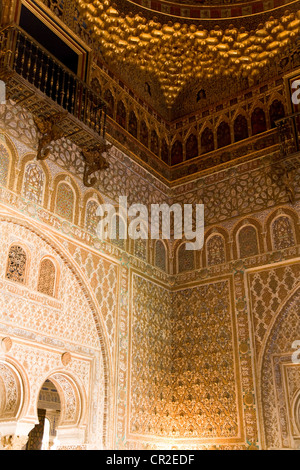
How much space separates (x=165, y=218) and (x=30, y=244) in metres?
3.06

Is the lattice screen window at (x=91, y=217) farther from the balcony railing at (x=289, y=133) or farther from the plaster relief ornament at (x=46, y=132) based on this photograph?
the balcony railing at (x=289, y=133)

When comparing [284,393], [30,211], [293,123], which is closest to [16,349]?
[30,211]

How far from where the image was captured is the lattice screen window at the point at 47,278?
18.2 feet

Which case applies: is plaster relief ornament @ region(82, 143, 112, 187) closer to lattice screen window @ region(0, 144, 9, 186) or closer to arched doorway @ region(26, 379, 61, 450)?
lattice screen window @ region(0, 144, 9, 186)

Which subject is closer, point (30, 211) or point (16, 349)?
point (16, 349)

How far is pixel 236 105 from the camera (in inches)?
321

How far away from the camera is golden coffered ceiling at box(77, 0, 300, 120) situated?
25.8ft

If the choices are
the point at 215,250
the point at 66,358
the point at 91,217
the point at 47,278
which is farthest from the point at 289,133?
the point at 66,358

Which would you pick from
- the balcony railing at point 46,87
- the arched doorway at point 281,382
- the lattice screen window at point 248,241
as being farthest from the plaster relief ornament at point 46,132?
the arched doorway at point 281,382

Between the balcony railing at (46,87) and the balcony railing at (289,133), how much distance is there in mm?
2543

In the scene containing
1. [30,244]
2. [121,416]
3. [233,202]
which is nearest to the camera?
[30,244]

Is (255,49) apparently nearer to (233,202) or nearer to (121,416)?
(233,202)

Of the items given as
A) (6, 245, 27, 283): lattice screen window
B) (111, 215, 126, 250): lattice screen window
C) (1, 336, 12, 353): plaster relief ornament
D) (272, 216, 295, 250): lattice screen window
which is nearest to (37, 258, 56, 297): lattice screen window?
(6, 245, 27, 283): lattice screen window
